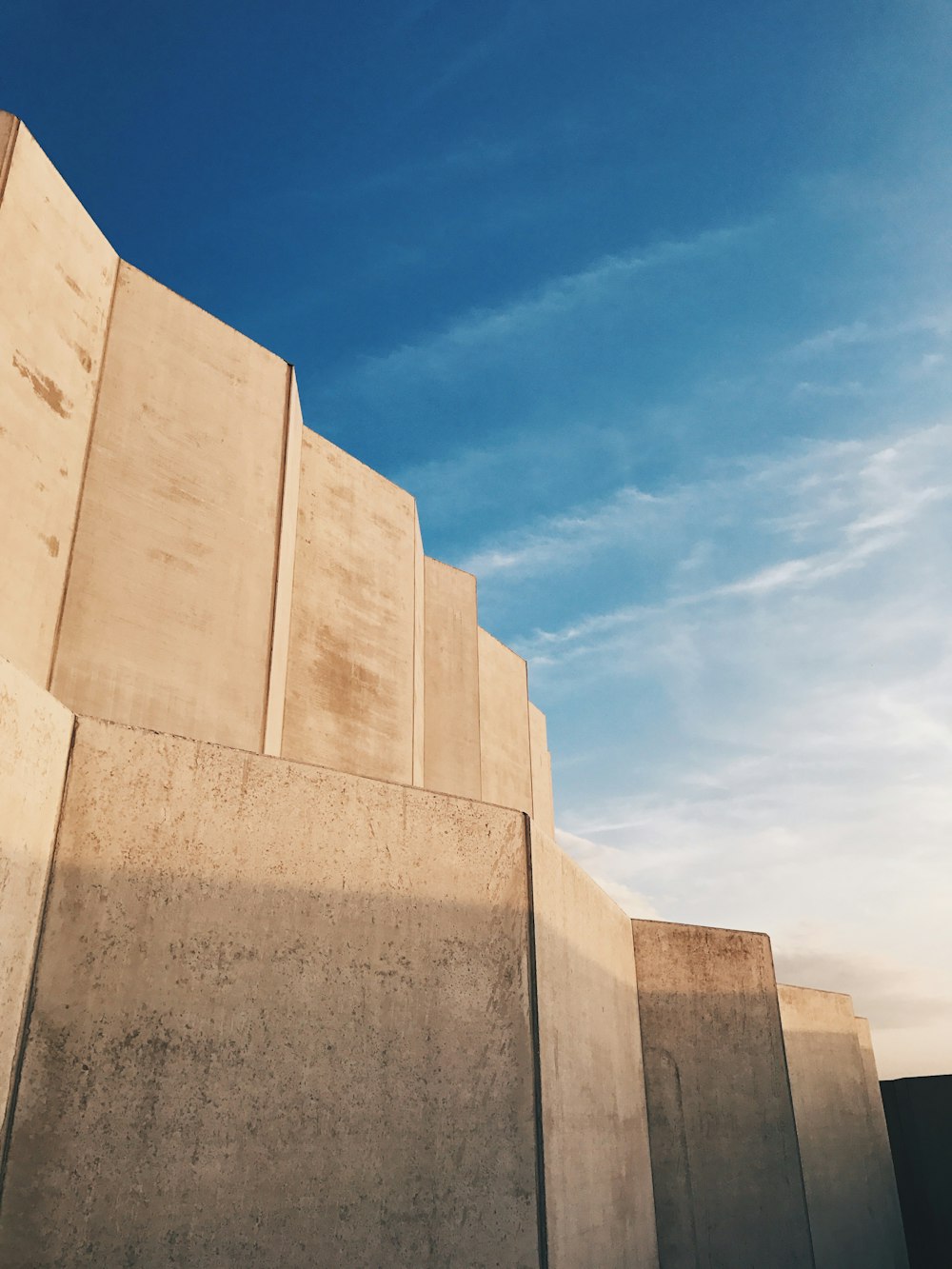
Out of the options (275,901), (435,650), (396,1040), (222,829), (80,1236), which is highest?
(435,650)

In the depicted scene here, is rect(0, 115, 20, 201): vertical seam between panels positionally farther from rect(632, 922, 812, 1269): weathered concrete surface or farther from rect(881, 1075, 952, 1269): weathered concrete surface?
rect(881, 1075, 952, 1269): weathered concrete surface

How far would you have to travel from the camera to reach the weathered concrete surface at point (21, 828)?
4055 millimetres

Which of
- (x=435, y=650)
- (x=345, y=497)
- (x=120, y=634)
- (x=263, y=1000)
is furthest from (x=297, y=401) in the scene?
(x=263, y=1000)

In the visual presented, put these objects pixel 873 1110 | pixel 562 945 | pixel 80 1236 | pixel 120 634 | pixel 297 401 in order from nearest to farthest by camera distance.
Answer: pixel 80 1236 → pixel 562 945 → pixel 120 634 → pixel 297 401 → pixel 873 1110

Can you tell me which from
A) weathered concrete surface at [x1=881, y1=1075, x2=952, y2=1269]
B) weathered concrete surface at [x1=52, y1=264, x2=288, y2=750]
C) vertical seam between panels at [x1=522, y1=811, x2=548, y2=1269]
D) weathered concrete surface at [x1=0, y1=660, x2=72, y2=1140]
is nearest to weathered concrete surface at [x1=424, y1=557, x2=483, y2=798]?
weathered concrete surface at [x1=52, y1=264, x2=288, y2=750]

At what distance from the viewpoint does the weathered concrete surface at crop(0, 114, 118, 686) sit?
259 inches

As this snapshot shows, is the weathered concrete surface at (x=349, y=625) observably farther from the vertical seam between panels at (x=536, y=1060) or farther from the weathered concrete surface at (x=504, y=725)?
the weathered concrete surface at (x=504, y=725)

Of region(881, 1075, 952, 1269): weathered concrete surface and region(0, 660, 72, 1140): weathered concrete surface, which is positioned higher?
region(0, 660, 72, 1140): weathered concrete surface

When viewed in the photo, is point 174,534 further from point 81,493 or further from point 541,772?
point 541,772

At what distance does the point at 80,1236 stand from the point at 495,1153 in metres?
2.20

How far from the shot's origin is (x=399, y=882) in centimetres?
555

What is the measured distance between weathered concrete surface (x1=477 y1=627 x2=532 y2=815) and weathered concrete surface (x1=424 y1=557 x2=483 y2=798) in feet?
3.81

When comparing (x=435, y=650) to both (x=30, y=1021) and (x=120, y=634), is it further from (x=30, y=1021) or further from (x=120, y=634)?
(x=30, y=1021)

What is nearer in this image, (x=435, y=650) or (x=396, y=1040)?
(x=396, y=1040)
